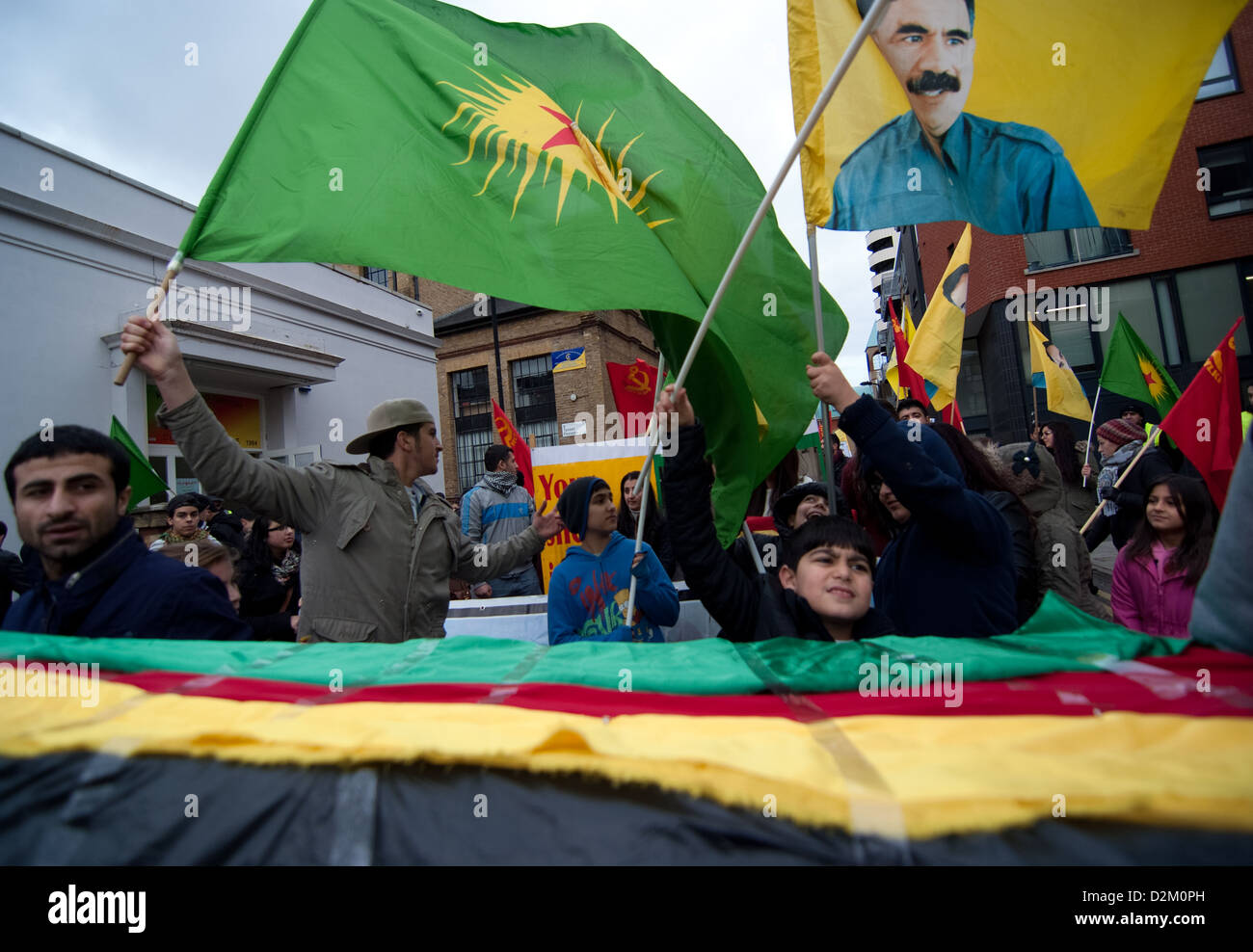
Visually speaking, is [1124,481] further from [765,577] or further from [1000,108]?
[765,577]

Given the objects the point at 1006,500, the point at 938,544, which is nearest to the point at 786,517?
the point at 1006,500

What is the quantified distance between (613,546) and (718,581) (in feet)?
4.08

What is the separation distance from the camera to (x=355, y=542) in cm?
268

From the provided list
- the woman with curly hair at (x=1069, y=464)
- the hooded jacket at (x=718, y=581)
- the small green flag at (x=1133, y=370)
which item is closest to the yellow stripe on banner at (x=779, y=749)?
the hooded jacket at (x=718, y=581)

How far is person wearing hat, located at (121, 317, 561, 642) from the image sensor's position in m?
2.26

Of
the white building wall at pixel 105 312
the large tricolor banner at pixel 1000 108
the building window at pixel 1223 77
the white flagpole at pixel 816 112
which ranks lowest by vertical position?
the white flagpole at pixel 816 112

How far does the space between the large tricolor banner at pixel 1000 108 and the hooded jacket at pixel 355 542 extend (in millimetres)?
2016

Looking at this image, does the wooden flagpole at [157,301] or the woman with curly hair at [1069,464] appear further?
the woman with curly hair at [1069,464]

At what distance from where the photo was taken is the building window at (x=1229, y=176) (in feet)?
56.2

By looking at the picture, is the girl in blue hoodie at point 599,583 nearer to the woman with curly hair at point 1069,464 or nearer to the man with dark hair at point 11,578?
the man with dark hair at point 11,578

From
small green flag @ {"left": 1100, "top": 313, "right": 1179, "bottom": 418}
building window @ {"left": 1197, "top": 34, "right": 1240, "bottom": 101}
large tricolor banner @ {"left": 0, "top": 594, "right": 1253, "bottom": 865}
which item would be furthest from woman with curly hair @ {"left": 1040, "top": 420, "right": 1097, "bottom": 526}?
building window @ {"left": 1197, "top": 34, "right": 1240, "bottom": 101}

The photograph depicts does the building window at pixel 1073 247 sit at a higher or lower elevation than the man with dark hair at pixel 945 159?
Result: higher

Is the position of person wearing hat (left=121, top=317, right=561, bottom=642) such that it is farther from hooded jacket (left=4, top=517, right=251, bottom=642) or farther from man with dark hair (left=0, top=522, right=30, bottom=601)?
man with dark hair (left=0, top=522, right=30, bottom=601)
